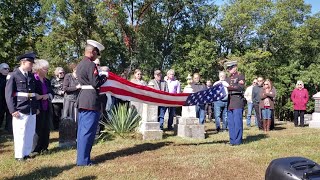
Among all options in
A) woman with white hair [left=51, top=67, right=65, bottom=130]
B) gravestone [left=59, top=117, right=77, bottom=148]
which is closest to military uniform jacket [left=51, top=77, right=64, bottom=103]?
woman with white hair [left=51, top=67, right=65, bottom=130]

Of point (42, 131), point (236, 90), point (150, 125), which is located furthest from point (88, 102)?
point (236, 90)

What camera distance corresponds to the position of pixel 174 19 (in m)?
29.7

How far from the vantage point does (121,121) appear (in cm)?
877

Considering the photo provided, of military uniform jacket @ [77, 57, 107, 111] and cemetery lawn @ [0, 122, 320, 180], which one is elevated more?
military uniform jacket @ [77, 57, 107, 111]

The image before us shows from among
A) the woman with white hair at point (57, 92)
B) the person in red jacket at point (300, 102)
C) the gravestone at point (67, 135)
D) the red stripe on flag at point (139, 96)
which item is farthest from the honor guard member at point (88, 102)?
the person in red jacket at point (300, 102)

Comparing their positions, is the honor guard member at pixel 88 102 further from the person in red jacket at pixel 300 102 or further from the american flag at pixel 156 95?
the person in red jacket at pixel 300 102

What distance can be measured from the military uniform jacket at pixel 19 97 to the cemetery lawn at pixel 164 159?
0.89 meters

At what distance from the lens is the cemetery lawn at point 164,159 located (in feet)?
17.7

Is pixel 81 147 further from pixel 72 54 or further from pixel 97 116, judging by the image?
pixel 72 54

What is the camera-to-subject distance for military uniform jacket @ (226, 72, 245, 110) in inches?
311

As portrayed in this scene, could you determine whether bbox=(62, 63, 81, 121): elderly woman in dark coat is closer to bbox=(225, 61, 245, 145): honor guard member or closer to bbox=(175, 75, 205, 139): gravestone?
bbox=(175, 75, 205, 139): gravestone

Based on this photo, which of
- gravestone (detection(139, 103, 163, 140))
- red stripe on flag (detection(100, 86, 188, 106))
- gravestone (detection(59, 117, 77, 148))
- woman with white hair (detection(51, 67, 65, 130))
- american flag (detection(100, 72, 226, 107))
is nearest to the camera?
red stripe on flag (detection(100, 86, 188, 106))

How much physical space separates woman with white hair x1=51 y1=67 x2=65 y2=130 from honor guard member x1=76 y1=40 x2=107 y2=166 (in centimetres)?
398

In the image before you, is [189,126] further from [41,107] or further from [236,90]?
[41,107]
